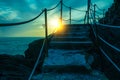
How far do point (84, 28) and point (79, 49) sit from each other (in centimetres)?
266

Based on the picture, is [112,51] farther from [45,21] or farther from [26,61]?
[26,61]

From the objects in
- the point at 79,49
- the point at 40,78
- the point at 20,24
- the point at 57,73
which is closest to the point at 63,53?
the point at 79,49

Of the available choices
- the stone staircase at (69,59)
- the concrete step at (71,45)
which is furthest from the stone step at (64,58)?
the concrete step at (71,45)

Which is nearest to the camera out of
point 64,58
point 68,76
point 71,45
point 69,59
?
point 68,76

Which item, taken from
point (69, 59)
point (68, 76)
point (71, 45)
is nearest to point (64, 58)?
point (69, 59)

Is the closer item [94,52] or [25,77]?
[25,77]

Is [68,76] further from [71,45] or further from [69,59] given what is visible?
[71,45]

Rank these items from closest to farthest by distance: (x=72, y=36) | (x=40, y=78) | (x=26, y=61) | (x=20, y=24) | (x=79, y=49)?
(x=20, y=24) → (x=40, y=78) → (x=79, y=49) → (x=26, y=61) → (x=72, y=36)

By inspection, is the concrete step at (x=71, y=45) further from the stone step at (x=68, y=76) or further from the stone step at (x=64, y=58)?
the stone step at (x=68, y=76)

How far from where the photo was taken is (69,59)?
705cm

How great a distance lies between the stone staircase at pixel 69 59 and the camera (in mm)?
6301

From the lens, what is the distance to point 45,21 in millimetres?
7133

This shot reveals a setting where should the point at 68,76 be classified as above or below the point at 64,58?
below

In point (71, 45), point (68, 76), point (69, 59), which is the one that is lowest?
point (68, 76)
